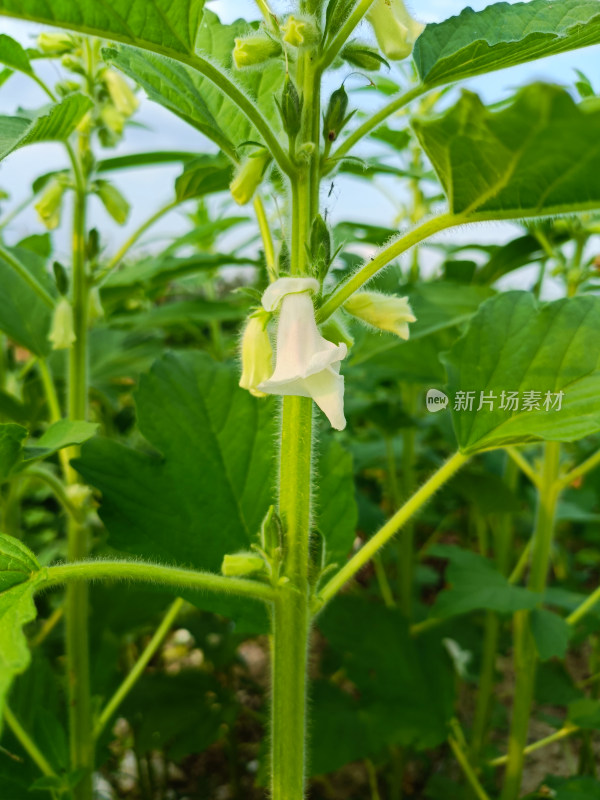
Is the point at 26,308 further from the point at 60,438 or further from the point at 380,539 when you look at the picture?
the point at 380,539

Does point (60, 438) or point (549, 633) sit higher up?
point (60, 438)

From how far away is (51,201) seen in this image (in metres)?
1.44

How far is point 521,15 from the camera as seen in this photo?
2.89 feet

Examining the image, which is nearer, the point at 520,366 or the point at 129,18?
the point at 129,18

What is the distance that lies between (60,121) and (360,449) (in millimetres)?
1518

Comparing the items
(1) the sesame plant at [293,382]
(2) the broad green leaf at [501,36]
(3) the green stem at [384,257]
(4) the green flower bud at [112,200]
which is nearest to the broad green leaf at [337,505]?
(1) the sesame plant at [293,382]

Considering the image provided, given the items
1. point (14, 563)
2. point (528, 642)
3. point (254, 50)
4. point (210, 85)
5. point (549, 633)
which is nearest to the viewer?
point (14, 563)

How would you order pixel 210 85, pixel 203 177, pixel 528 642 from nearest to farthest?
pixel 210 85, pixel 203 177, pixel 528 642

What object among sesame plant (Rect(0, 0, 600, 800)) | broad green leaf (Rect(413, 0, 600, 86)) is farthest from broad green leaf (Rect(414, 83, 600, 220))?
broad green leaf (Rect(413, 0, 600, 86))

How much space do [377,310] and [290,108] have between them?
0.26m

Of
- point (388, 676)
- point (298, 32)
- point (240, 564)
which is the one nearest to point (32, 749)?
point (240, 564)

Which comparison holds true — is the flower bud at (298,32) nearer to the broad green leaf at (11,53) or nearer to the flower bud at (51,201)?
the broad green leaf at (11,53)

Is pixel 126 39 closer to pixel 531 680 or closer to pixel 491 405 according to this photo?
pixel 491 405

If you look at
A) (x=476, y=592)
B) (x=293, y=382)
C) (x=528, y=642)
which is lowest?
(x=528, y=642)
